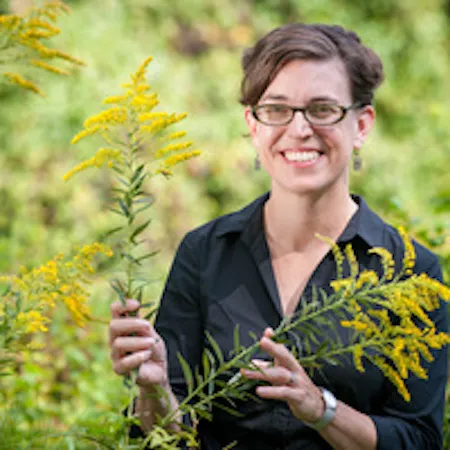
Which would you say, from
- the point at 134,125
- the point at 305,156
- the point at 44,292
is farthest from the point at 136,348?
the point at 305,156

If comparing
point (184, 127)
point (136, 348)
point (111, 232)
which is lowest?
point (136, 348)

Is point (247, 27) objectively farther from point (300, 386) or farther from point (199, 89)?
point (300, 386)

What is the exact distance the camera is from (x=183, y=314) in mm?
2246

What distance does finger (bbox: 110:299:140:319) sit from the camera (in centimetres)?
145

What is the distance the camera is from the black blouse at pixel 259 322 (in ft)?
6.67

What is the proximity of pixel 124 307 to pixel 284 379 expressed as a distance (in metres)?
0.36

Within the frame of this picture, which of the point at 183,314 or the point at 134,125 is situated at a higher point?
the point at 134,125

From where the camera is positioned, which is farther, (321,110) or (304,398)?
(321,110)

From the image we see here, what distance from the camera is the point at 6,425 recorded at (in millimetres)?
2158

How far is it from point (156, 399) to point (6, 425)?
2.05 feet

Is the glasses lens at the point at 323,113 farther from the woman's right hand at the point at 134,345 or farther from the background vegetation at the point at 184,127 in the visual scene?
the background vegetation at the point at 184,127

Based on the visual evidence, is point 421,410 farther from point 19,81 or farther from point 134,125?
point 19,81

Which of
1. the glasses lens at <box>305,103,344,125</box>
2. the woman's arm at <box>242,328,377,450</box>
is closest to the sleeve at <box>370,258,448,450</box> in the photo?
the woman's arm at <box>242,328,377,450</box>

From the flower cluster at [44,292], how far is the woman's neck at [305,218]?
89cm
